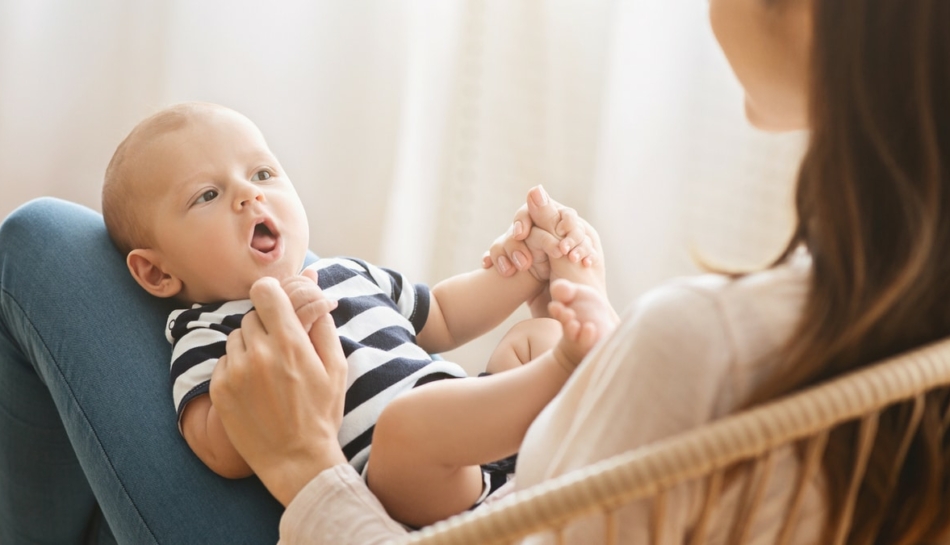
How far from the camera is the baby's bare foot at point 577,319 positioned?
0.74 metres

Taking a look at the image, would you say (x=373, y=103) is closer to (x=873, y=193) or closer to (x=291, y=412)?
(x=291, y=412)

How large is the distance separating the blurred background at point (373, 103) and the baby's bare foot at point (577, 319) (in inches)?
38.0

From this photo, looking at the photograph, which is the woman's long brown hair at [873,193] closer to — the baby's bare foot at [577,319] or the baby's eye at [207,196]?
the baby's bare foot at [577,319]

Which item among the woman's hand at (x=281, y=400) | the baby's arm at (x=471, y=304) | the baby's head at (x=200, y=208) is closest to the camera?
the woman's hand at (x=281, y=400)

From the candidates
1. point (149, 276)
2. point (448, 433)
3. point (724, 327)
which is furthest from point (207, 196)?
point (724, 327)

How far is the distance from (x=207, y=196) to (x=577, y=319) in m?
0.59

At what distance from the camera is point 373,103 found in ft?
6.35

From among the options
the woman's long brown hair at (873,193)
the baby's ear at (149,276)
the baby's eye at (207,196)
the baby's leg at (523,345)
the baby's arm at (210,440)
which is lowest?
the baby's arm at (210,440)

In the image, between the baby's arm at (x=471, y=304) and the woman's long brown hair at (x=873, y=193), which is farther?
the baby's arm at (x=471, y=304)

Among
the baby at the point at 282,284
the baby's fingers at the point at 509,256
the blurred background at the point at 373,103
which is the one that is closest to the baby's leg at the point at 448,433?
the baby at the point at 282,284

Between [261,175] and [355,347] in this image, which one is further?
[261,175]

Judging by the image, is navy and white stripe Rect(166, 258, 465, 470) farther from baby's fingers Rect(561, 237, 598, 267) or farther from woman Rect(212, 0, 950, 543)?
woman Rect(212, 0, 950, 543)

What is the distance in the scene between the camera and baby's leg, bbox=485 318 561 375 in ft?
3.76

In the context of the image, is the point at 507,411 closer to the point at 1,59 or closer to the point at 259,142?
the point at 259,142
